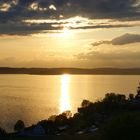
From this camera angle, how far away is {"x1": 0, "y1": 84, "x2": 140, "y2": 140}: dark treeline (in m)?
39.9

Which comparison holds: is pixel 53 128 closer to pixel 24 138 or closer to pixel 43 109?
pixel 24 138

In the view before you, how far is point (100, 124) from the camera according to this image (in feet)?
237

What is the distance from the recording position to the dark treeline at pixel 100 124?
131 ft

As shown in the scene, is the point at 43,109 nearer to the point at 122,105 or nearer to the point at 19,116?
the point at 19,116

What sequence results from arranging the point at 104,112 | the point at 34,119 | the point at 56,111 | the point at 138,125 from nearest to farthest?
the point at 138,125 < the point at 104,112 < the point at 34,119 < the point at 56,111

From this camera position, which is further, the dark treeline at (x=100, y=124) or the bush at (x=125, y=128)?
the dark treeline at (x=100, y=124)

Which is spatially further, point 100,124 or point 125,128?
point 100,124

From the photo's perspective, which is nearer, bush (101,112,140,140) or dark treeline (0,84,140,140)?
bush (101,112,140,140)

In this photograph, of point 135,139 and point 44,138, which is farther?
point 44,138

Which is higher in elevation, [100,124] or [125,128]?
[125,128]

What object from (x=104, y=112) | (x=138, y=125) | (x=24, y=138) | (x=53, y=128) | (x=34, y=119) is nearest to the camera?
(x=138, y=125)

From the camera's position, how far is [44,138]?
63.9 m

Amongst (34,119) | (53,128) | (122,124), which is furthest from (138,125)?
(34,119)

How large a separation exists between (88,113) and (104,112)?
301cm
